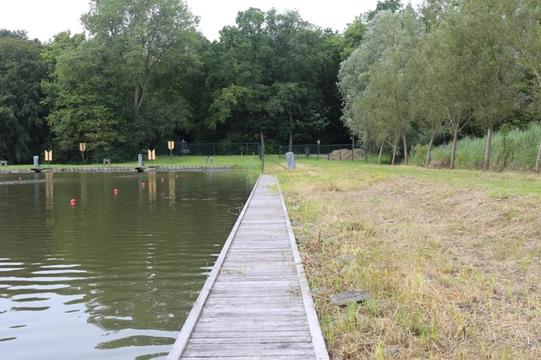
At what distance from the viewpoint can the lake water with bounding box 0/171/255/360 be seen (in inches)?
209

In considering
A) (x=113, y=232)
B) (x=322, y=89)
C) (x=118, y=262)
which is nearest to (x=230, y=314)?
(x=118, y=262)

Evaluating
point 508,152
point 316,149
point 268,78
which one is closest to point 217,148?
point 268,78

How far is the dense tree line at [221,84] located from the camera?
106 ft

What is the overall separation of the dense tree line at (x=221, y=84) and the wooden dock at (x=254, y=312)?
20.2 m

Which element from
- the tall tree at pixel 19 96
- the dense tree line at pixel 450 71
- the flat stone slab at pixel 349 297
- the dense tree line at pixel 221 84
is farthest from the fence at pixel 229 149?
the flat stone slab at pixel 349 297

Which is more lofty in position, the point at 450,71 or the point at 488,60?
the point at 488,60

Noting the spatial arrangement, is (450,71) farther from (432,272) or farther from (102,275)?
(102,275)

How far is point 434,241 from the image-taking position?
8078 mm

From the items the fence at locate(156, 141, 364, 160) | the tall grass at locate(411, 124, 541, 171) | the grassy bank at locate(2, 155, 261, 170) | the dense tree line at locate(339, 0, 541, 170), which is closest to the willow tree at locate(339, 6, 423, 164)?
the dense tree line at locate(339, 0, 541, 170)

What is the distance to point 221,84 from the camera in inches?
2199

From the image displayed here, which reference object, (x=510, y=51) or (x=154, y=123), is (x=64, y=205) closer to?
(x=510, y=51)

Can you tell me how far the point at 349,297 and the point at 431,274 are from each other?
1479 millimetres

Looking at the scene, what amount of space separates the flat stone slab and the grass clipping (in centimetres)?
9

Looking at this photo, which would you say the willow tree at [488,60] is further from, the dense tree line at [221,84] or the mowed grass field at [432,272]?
the mowed grass field at [432,272]
